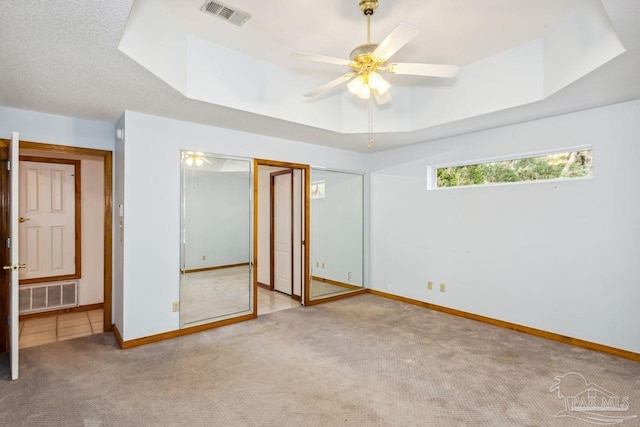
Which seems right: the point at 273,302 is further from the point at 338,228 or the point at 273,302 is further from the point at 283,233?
the point at 338,228

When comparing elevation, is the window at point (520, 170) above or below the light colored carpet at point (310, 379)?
above

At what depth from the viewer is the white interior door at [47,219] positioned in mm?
4273

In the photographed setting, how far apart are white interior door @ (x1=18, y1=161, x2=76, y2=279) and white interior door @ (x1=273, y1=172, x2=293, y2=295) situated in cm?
295

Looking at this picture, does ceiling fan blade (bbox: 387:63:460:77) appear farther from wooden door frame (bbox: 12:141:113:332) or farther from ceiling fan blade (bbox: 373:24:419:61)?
wooden door frame (bbox: 12:141:113:332)

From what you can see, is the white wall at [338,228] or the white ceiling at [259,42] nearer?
the white ceiling at [259,42]

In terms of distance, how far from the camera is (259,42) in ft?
10.0

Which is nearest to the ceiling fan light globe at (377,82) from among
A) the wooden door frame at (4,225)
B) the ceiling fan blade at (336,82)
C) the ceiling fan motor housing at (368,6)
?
the ceiling fan blade at (336,82)

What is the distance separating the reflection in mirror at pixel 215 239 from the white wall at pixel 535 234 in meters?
2.40

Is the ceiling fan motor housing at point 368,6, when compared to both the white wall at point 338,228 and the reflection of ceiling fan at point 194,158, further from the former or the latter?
the white wall at point 338,228

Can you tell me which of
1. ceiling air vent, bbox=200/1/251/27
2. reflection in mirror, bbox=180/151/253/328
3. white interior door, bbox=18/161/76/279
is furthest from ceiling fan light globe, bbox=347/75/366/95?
white interior door, bbox=18/161/76/279

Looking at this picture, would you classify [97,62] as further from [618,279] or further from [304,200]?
[618,279]

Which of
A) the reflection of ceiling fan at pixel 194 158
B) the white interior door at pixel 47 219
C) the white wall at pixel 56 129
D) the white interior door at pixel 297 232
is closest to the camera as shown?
the white wall at pixel 56 129

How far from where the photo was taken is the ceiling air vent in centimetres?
245

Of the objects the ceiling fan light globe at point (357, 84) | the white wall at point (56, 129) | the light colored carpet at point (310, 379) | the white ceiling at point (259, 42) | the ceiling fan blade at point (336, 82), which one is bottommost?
the light colored carpet at point (310, 379)
